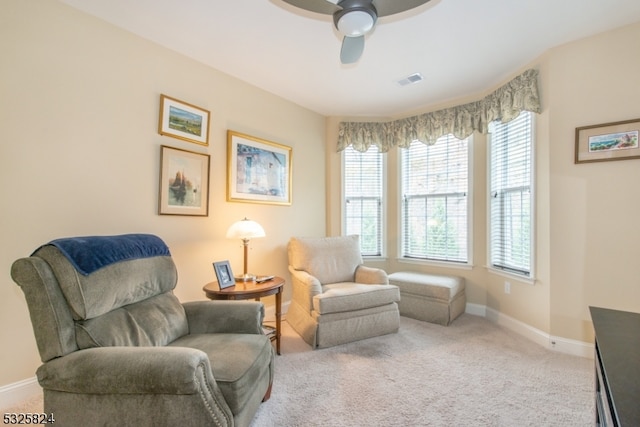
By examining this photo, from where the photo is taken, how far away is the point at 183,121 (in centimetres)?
258

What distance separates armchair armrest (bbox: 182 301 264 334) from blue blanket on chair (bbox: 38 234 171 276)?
1.56 feet

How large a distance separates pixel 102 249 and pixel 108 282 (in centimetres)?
18

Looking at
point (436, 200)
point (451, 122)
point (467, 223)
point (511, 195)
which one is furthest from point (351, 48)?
point (467, 223)

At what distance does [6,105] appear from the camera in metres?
1.76

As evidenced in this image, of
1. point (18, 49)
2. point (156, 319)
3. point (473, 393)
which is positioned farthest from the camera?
point (473, 393)

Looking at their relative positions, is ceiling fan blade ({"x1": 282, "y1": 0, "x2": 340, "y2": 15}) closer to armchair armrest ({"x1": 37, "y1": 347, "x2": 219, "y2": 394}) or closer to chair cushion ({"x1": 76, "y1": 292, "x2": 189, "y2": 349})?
armchair armrest ({"x1": 37, "y1": 347, "x2": 219, "y2": 394})

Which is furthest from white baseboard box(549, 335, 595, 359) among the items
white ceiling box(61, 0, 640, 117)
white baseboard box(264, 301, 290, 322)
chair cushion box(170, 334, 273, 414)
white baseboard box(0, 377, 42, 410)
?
white baseboard box(0, 377, 42, 410)

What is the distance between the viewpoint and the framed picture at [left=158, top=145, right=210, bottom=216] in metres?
2.45

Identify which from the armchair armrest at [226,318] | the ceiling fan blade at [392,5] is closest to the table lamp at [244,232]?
the armchair armrest at [226,318]

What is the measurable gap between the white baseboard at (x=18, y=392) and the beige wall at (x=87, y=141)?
4cm

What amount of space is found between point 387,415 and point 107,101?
285cm

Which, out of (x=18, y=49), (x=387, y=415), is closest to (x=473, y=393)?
(x=387, y=415)

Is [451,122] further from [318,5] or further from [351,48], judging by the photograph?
[318,5]

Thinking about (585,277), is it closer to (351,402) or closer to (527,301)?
(527,301)
